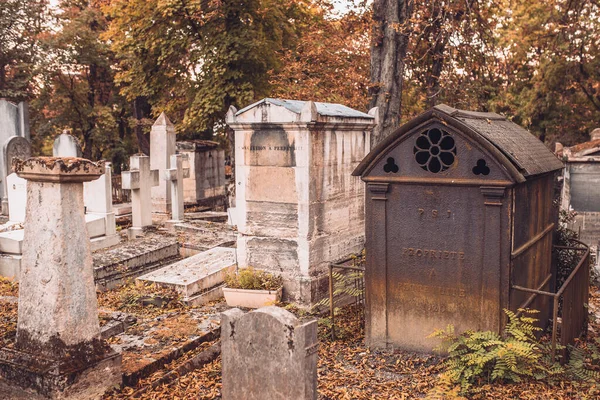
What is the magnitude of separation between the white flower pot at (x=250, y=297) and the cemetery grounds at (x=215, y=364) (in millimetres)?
175

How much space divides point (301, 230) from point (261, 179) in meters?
0.92

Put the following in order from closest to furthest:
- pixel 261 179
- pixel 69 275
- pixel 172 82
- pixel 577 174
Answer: pixel 69 275 → pixel 261 179 → pixel 577 174 → pixel 172 82

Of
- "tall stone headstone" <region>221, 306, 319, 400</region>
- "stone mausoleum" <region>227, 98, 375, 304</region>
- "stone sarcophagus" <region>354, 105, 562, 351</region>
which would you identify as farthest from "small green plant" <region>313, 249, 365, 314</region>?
"tall stone headstone" <region>221, 306, 319, 400</region>

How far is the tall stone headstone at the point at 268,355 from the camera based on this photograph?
4.14 metres

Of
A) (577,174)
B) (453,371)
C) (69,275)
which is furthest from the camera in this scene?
(577,174)

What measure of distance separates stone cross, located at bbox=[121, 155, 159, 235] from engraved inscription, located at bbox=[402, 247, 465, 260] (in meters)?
7.89

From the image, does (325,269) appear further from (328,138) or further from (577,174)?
(577,174)

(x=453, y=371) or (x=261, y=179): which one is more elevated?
(x=261, y=179)

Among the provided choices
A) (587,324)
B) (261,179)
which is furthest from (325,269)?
(587,324)

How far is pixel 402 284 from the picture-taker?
5949mm

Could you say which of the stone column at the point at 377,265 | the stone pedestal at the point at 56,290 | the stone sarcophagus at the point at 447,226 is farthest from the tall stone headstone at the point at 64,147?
the stone column at the point at 377,265

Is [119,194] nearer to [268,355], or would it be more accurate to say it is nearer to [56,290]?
[56,290]

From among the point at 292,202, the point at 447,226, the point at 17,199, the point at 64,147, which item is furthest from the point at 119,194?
the point at 447,226

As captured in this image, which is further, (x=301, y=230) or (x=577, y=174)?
(x=577, y=174)
